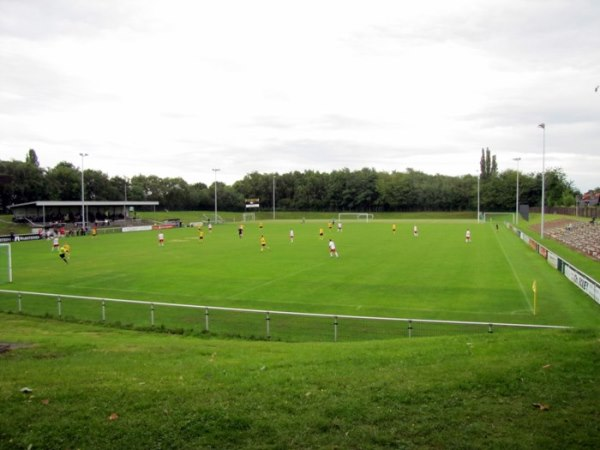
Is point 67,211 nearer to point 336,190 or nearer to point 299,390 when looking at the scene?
point 336,190

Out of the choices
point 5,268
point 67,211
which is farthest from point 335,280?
point 67,211

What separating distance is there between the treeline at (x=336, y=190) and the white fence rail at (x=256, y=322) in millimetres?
91800

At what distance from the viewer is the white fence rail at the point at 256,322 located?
16156 mm

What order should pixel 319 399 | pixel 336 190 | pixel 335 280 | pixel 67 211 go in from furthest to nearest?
pixel 336 190
pixel 67 211
pixel 335 280
pixel 319 399

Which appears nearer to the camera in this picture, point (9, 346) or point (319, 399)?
point (319, 399)

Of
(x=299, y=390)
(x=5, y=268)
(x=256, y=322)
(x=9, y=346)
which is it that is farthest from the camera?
(x=5, y=268)

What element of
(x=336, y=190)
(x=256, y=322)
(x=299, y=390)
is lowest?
(x=256, y=322)

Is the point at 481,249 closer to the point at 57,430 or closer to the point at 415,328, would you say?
the point at 415,328

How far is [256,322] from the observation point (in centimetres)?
1834

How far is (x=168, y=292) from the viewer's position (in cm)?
2527

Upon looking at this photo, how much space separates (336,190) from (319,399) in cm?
14576

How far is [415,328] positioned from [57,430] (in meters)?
12.8

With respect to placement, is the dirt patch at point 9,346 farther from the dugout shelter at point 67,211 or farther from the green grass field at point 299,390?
the dugout shelter at point 67,211

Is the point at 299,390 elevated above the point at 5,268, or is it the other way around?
the point at 299,390
